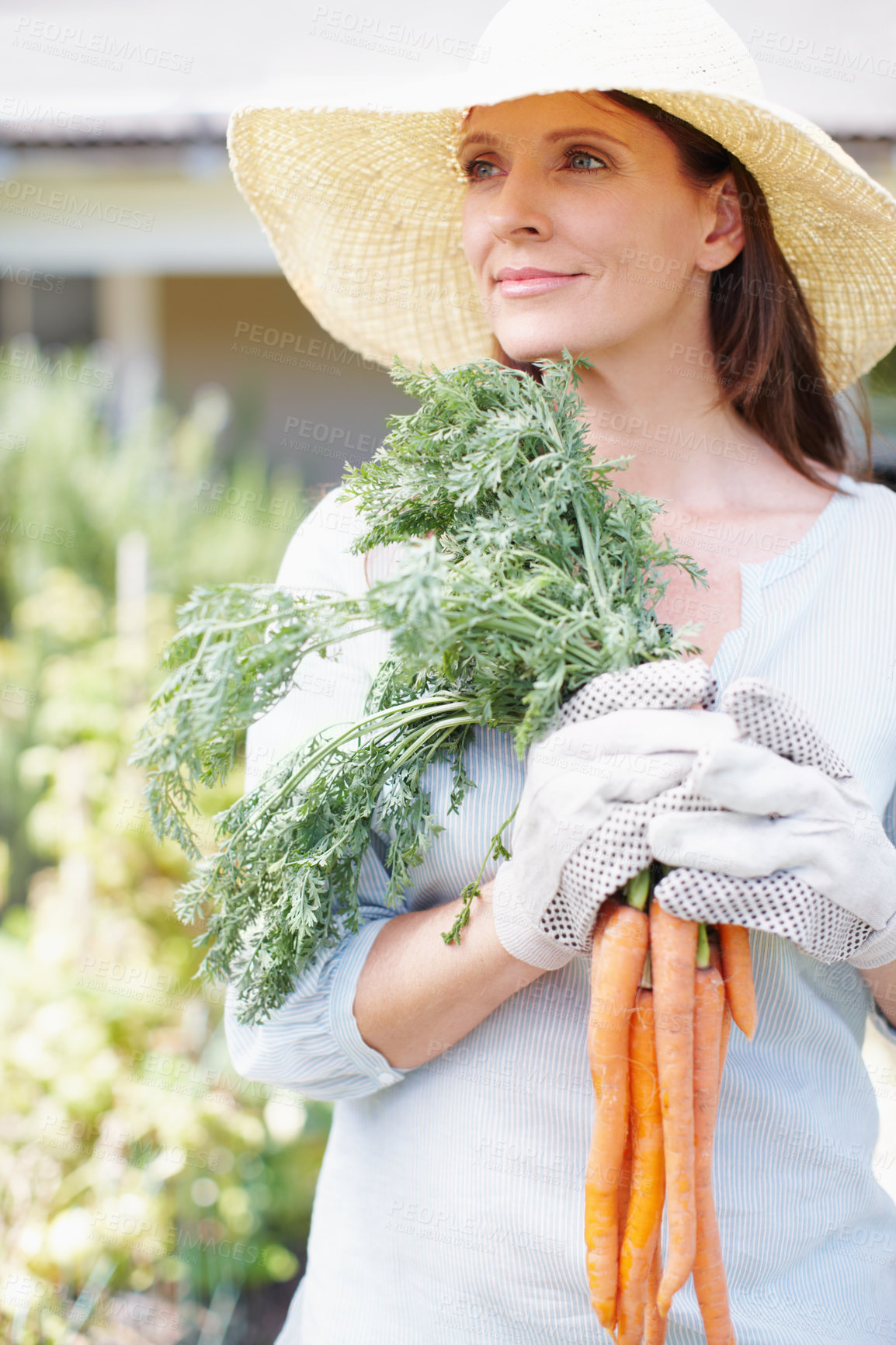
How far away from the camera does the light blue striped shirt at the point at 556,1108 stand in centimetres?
137

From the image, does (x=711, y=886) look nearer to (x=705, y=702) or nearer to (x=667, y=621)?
(x=705, y=702)

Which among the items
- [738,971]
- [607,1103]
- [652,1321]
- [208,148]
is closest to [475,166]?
[738,971]

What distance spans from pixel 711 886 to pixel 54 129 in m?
4.86

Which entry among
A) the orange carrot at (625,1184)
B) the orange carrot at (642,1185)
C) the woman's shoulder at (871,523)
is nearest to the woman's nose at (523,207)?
the woman's shoulder at (871,523)

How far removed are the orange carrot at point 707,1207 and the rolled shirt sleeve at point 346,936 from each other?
1.34 ft

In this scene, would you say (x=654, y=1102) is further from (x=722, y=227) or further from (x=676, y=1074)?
(x=722, y=227)

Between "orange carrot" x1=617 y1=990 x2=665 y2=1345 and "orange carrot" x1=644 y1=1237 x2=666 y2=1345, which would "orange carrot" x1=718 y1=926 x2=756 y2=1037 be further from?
"orange carrot" x1=644 y1=1237 x2=666 y2=1345

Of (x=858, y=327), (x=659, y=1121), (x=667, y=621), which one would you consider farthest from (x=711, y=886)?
(x=858, y=327)

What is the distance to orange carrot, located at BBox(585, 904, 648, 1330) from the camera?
117 cm

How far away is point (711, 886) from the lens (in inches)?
43.1

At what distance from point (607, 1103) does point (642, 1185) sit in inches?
4.3

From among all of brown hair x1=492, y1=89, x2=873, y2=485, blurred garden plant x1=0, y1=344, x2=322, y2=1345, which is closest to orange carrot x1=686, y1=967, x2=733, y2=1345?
brown hair x1=492, y1=89, x2=873, y2=485

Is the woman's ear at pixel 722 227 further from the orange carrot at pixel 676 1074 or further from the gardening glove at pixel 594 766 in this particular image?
the orange carrot at pixel 676 1074

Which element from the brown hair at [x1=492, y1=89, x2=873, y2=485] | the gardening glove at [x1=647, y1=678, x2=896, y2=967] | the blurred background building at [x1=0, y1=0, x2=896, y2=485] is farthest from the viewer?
the blurred background building at [x1=0, y1=0, x2=896, y2=485]
